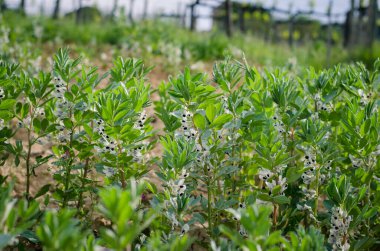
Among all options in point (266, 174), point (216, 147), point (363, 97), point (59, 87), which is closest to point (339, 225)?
point (266, 174)

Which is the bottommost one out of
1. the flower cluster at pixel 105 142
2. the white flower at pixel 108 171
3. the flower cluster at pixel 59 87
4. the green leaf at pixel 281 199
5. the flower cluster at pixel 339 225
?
the flower cluster at pixel 339 225

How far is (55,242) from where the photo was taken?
1.25m

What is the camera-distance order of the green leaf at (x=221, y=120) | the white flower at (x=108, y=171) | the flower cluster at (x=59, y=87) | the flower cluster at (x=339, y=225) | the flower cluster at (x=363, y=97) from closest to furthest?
the flower cluster at (x=339, y=225) < the green leaf at (x=221, y=120) < the white flower at (x=108, y=171) < the flower cluster at (x=59, y=87) < the flower cluster at (x=363, y=97)

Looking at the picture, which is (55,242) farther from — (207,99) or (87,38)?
(87,38)

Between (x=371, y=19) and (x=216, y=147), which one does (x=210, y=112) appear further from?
(x=371, y=19)

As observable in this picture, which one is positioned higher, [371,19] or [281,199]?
[371,19]

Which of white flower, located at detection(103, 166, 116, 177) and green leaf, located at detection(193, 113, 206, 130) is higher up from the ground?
green leaf, located at detection(193, 113, 206, 130)

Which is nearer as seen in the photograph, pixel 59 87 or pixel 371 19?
pixel 59 87

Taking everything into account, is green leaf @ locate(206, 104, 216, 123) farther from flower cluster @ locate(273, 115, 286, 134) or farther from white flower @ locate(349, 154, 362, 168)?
white flower @ locate(349, 154, 362, 168)

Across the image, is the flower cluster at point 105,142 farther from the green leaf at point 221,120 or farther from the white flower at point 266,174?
the white flower at point 266,174

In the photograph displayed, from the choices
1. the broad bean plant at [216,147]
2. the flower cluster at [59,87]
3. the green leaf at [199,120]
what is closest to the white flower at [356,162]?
the broad bean plant at [216,147]

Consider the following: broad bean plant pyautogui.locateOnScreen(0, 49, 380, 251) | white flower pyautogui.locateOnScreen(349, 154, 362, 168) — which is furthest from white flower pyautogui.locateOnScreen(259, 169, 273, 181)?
white flower pyautogui.locateOnScreen(349, 154, 362, 168)

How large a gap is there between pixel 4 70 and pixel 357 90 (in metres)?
2.03

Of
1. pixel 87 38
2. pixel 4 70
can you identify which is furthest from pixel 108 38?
pixel 4 70
